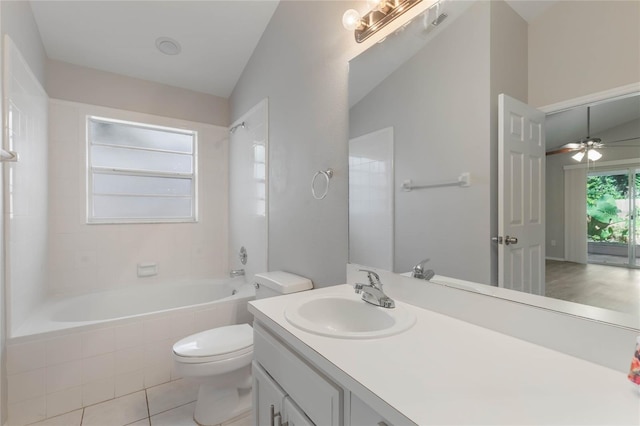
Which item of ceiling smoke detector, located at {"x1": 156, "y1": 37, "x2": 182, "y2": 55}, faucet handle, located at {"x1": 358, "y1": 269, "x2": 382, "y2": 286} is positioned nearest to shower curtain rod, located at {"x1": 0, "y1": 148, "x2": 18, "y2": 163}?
ceiling smoke detector, located at {"x1": 156, "y1": 37, "x2": 182, "y2": 55}

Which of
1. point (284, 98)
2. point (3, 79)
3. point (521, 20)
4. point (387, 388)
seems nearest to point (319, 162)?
point (284, 98)

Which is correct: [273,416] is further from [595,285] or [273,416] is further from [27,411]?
[27,411]

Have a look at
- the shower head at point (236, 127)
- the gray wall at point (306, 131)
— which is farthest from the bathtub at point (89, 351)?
the shower head at point (236, 127)

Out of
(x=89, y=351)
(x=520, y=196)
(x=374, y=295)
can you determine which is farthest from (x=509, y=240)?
(x=89, y=351)

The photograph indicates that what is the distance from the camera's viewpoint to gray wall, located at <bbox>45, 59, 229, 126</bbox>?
2496mm

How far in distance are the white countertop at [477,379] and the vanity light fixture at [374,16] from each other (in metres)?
1.34

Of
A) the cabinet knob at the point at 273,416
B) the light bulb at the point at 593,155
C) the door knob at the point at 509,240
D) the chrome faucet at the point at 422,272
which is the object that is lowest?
the cabinet knob at the point at 273,416

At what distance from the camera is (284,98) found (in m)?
2.18

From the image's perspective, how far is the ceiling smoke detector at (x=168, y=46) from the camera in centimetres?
247

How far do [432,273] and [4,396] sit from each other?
93.8 inches

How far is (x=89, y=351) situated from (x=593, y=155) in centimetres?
269

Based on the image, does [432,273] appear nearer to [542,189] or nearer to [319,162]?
[542,189]

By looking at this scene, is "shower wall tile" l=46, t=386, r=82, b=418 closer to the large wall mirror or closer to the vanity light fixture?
the large wall mirror

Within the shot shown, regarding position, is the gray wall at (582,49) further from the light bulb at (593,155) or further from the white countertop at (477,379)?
the white countertop at (477,379)
